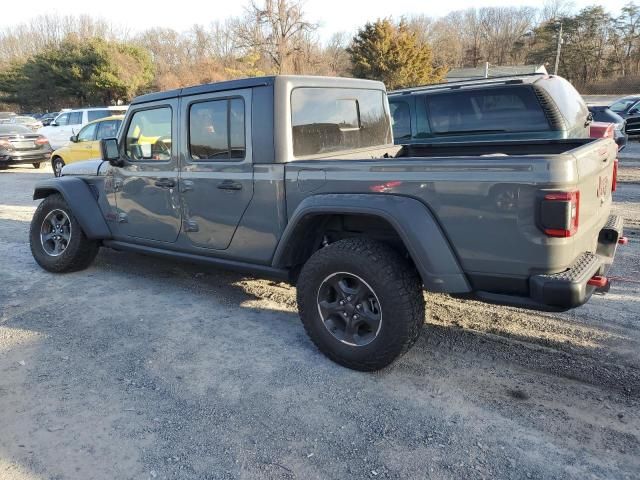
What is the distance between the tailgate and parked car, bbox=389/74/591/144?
2.99 m

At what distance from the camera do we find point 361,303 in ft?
10.8

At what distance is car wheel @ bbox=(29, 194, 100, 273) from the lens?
17.1 ft

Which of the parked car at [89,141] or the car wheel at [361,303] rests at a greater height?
the parked car at [89,141]

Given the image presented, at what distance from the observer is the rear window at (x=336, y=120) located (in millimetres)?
3789

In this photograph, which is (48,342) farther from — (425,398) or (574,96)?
(574,96)

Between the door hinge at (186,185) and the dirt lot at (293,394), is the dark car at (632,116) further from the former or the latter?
the door hinge at (186,185)

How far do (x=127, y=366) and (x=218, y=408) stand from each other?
2.84ft

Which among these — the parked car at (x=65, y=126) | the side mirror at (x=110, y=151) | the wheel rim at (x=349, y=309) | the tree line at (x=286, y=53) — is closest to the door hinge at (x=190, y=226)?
the side mirror at (x=110, y=151)

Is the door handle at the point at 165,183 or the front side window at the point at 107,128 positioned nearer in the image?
the door handle at the point at 165,183

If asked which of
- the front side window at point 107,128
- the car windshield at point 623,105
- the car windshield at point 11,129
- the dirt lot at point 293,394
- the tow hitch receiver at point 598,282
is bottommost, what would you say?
the dirt lot at point 293,394

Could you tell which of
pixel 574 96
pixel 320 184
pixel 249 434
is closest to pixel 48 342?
pixel 249 434

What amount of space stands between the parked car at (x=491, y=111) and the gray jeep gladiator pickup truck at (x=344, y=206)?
8.23 feet

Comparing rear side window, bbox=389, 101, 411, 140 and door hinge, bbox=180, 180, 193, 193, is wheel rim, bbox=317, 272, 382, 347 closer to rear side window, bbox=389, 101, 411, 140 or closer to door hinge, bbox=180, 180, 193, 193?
door hinge, bbox=180, 180, 193, 193

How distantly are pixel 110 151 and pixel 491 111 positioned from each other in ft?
15.5
